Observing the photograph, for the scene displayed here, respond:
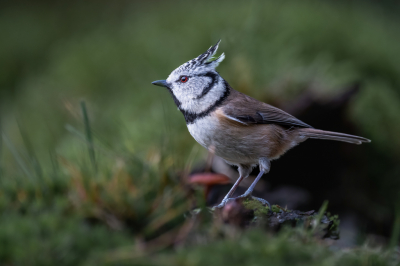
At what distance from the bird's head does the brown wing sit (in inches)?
6.1

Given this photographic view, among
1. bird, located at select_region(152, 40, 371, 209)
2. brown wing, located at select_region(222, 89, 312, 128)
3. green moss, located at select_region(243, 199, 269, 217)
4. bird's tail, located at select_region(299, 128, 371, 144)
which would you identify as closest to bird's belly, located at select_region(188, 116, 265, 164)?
bird, located at select_region(152, 40, 371, 209)

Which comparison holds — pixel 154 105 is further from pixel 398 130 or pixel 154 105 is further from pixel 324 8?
pixel 324 8

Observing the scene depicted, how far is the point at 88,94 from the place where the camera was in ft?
22.8

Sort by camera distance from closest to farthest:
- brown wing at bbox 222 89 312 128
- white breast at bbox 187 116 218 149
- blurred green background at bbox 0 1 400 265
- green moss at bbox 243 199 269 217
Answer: blurred green background at bbox 0 1 400 265
green moss at bbox 243 199 269 217
white breast at bbox 187 116 218 149
brown wing at bbox 222 89 312 128

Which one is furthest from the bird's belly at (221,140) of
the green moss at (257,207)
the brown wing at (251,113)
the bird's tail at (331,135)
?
the bird's tail at (331,135)

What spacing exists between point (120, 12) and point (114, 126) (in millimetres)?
7448

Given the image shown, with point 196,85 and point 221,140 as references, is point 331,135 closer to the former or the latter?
point 221,140

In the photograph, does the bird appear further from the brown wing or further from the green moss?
Result: the green moss

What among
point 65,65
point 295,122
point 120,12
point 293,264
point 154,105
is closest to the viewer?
point 293,264

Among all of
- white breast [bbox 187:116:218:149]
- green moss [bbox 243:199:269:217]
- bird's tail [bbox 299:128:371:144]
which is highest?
white breast [bbox 187:116:218:149]

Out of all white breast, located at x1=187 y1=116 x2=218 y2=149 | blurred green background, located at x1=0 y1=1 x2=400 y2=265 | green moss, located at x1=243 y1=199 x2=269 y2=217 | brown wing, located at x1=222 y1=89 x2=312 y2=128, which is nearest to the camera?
blurred green background, located at x1=0 y1=1 x2=400 y2=265

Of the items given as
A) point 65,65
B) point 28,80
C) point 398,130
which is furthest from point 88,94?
point 398,130

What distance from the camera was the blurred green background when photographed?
236cm

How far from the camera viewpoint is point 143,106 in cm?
609
